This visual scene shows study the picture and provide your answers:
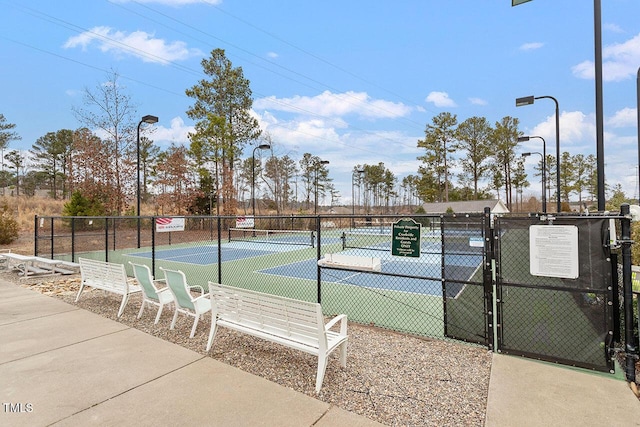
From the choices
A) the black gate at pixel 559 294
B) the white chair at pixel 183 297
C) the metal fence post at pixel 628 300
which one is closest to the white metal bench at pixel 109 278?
the white chair at pixel 183 297

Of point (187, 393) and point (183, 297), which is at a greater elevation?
point (183, 297)

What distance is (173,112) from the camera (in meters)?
27.9

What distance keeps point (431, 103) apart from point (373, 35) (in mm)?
26541

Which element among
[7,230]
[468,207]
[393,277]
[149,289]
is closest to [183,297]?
[149,289]

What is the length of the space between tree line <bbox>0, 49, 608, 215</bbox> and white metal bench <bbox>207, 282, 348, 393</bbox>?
1251 centimetres

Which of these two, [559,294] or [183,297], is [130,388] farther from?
[559,294]

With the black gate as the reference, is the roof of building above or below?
above

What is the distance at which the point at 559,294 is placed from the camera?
391 cm

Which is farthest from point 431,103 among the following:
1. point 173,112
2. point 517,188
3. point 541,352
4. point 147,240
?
point 541,352

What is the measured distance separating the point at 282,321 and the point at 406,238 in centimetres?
206

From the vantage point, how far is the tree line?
23734mm

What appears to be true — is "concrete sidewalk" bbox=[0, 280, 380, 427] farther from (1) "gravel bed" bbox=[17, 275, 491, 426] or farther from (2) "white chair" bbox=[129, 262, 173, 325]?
(2) "white chair" bbox=[129, 262, 173, 325]
